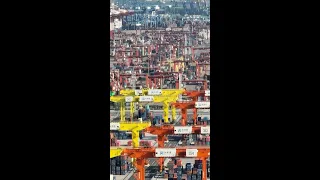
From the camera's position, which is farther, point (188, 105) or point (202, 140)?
point (188, 105)

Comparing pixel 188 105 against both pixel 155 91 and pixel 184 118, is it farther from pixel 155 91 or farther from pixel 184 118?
pixel 155 91

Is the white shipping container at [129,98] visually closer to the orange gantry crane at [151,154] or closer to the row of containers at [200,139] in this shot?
the row of containers at [200,139]

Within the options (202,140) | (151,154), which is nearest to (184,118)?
(202,140)

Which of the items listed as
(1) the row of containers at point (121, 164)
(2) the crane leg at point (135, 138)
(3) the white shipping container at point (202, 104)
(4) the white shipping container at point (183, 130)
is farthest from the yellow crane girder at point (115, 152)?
(3) the white shipping container at point (202, 104)

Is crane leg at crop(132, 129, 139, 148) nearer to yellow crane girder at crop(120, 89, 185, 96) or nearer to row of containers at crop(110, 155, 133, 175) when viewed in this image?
row of containers at crop(110, 155, 133, 175)

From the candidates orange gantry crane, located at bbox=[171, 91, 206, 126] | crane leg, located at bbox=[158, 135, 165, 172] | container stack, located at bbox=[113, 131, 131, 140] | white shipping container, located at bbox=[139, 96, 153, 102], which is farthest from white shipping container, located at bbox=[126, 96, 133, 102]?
crane leg, located at bbox=[158, 135, 165, 172]
